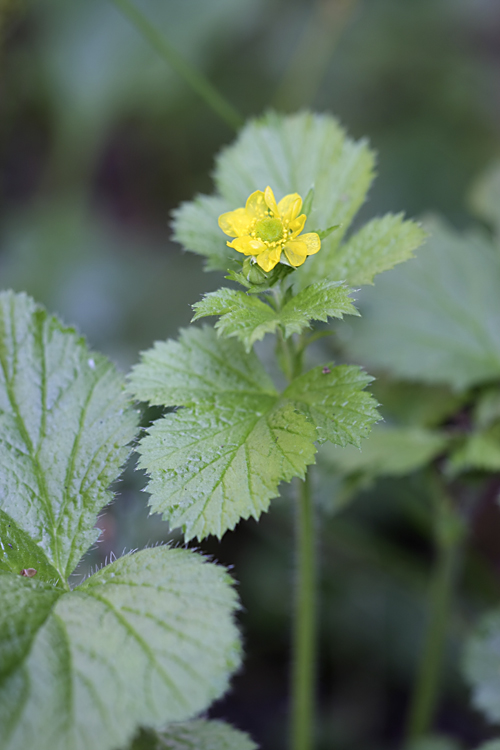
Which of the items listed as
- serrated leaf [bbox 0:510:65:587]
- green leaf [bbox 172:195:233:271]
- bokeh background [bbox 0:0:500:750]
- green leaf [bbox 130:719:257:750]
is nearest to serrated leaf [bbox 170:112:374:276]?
green leaf [bbox 172:195:233:271]

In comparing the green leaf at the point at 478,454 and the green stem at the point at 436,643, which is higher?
the green leaf at the point at 478,454

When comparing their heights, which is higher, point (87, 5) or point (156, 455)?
point (87, 5)

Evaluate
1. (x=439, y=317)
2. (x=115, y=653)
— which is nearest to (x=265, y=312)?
(x=115, y=653)

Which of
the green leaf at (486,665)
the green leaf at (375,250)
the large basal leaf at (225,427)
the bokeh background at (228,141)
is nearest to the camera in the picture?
the large basal leaf at (225,427)

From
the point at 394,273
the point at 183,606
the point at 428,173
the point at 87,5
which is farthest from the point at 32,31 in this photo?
the point at 183,606

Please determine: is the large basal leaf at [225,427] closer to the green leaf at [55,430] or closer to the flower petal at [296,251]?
the green leaf at [55,430]

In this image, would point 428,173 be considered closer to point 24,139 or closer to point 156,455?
point 24,139

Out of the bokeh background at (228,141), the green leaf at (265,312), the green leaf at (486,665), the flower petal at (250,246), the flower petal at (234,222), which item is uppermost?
the bokeh background at (228,141)

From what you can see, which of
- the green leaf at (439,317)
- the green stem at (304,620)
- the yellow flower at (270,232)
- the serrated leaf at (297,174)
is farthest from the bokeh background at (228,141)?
the yellow flower at (270,232)
